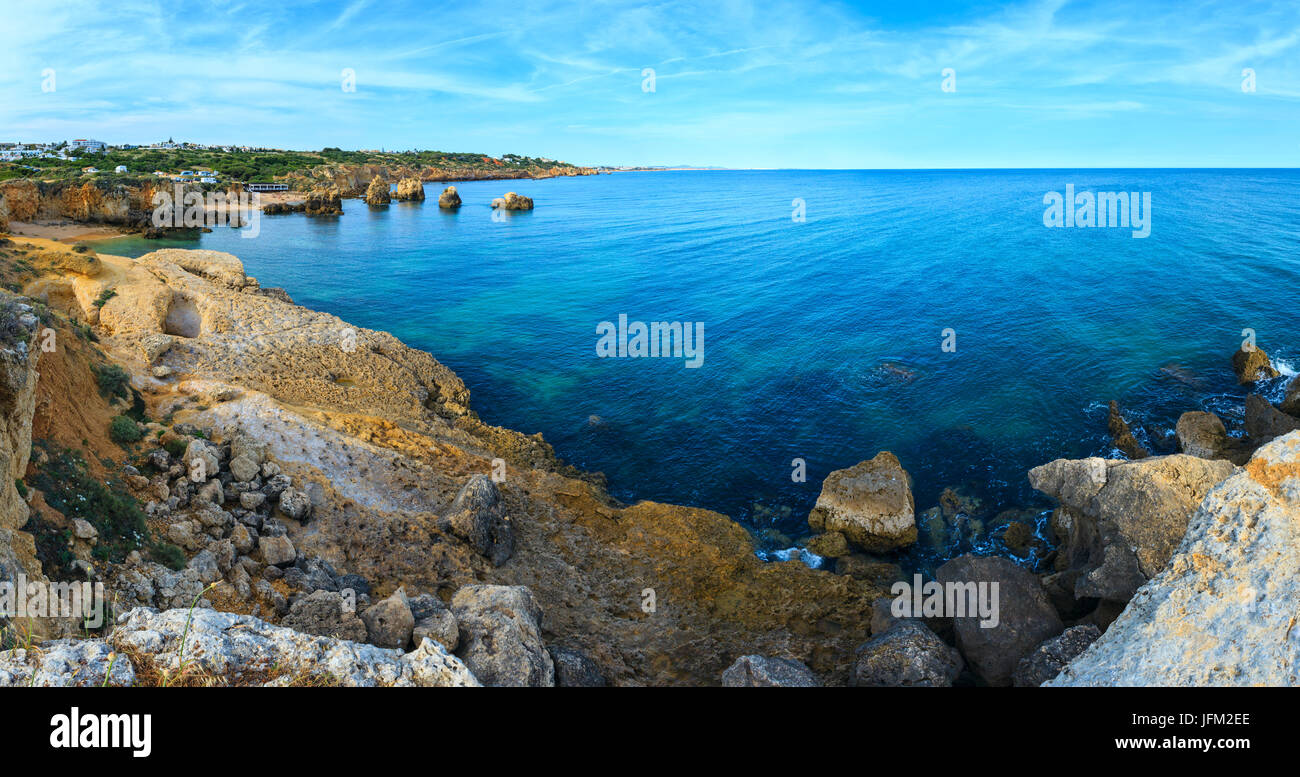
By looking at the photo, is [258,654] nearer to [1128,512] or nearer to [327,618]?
[327,618]

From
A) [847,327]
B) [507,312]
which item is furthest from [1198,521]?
[507,312]

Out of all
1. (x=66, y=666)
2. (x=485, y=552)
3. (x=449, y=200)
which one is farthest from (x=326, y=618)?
(x=449, y=200)

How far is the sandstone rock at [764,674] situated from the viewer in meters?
13.6

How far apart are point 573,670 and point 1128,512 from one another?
52.8 ft

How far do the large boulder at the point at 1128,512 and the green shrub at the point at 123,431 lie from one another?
2766 centimetres

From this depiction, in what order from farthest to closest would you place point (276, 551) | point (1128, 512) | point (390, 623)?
1. point (1128, 512)
2. point (276, 551)
3. point (390, 623)

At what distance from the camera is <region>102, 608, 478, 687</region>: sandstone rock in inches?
352

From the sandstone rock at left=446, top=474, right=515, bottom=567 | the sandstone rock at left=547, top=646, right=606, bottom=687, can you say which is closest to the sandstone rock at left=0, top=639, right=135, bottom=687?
the sandstone rock at left=547, top=646, right=606, bottom=687

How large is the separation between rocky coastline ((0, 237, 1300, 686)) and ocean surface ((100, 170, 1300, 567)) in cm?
314

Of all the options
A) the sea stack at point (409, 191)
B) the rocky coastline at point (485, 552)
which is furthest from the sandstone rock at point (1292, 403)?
the sea stack at point (409, 191)

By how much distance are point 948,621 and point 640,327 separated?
37.1 metres

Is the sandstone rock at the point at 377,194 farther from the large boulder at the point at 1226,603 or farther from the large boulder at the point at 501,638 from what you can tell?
the large boulder at the point at 1226,603

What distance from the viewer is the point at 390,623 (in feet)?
41.8

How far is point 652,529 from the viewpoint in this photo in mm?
23828
